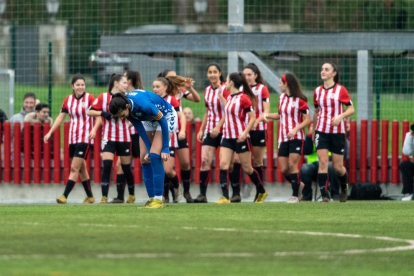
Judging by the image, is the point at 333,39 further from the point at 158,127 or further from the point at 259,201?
the point at 158,127

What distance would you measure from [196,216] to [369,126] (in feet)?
22.7

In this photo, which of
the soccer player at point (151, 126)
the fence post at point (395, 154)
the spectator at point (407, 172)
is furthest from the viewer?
the fence post at point (395, 154)

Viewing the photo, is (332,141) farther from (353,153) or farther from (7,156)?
(7,156)

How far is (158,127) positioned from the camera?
382 inches

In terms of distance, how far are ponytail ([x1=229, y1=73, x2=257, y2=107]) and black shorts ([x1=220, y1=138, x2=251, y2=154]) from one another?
2.03ft

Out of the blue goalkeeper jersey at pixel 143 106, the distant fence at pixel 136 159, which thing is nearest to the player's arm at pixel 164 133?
the blue goalkeeper jersey at pixel 143 106

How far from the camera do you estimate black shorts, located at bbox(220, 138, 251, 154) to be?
470 inches

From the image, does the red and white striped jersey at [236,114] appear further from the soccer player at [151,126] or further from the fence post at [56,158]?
the fence post at [56,158]

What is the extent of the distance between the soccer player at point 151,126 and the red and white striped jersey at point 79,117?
275 cm

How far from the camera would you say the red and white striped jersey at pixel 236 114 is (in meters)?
11.9

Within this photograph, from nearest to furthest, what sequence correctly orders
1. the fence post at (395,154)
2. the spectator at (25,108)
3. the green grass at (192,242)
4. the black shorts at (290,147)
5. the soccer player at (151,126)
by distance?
the green grass at (192,242) < the soccer player at (151,126) < the black shorts at (290,147) < the fence post at (395,154) < the spectator at (25,108)

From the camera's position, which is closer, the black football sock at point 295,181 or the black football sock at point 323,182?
the black football sock at point 323,182

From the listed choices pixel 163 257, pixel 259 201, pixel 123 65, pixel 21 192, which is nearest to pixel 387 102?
pixel 259 201

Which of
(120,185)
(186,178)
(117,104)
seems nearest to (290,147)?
(186,178)
